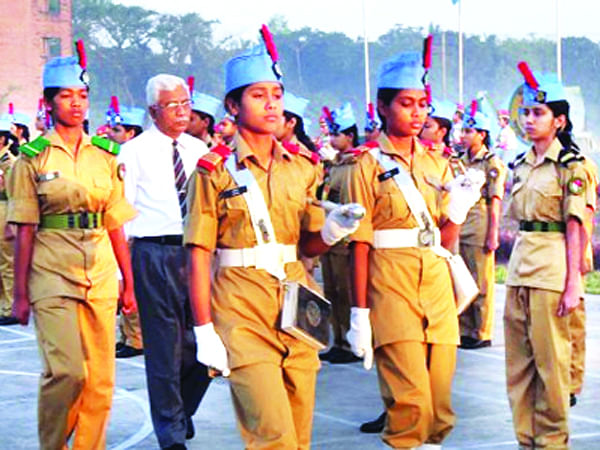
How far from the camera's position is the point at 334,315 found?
511 inches

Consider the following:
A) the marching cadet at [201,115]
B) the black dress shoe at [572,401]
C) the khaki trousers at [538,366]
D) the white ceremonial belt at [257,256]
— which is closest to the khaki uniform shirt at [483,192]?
the marching cadet at [201,115]

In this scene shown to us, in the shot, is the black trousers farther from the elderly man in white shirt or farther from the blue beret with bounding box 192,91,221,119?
the blue beret with bounding box 192,91,221,119

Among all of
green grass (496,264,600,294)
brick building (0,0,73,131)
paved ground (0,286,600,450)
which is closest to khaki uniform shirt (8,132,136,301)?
paved ground (0,286,600,450)

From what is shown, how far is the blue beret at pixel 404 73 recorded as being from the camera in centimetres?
756

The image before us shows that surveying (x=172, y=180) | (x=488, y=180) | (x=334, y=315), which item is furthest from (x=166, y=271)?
(x=488, y=180)

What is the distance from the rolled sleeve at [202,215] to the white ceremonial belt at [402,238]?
1269 mm

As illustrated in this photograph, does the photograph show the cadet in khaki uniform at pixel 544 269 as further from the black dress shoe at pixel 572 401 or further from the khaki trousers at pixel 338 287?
the khaki trousers at pixel 338 287

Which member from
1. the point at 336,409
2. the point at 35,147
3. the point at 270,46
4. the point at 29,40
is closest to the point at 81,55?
the point at 35,147

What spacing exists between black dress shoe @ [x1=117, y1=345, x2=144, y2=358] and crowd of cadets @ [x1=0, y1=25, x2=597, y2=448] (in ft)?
13.1

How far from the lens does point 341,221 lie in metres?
6.47

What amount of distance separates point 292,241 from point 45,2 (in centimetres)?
6536

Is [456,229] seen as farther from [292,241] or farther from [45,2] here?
[45,2]

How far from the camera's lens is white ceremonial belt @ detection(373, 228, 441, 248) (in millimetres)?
7551

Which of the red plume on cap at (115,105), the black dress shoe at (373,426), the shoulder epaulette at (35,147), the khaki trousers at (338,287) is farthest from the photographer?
the red plume on cap at (115,105)
